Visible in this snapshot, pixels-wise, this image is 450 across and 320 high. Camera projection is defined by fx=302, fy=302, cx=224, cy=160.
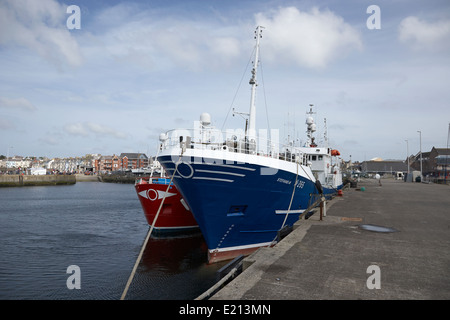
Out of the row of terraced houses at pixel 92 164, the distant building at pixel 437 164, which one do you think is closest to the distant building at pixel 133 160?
the row of terraced houses at pixel 92 164

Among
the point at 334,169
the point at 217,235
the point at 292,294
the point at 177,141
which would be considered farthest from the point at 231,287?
the point at 334,169

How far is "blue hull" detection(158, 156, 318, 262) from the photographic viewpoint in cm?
1103

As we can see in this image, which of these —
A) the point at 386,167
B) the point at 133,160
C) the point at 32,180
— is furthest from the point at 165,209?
the point at 133,160

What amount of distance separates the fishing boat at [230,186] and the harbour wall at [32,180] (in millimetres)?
81559

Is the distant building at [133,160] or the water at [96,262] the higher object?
the distant building at [133,160]

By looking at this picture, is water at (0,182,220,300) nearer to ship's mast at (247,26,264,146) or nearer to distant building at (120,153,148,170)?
ship's mast at (247,26,264,146)

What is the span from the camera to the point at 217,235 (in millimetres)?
12016

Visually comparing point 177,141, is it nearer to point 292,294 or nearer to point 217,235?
point 217,235

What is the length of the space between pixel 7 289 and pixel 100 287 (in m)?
3.36

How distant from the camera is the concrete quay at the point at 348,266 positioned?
5656 mm

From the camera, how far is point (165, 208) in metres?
19.7
